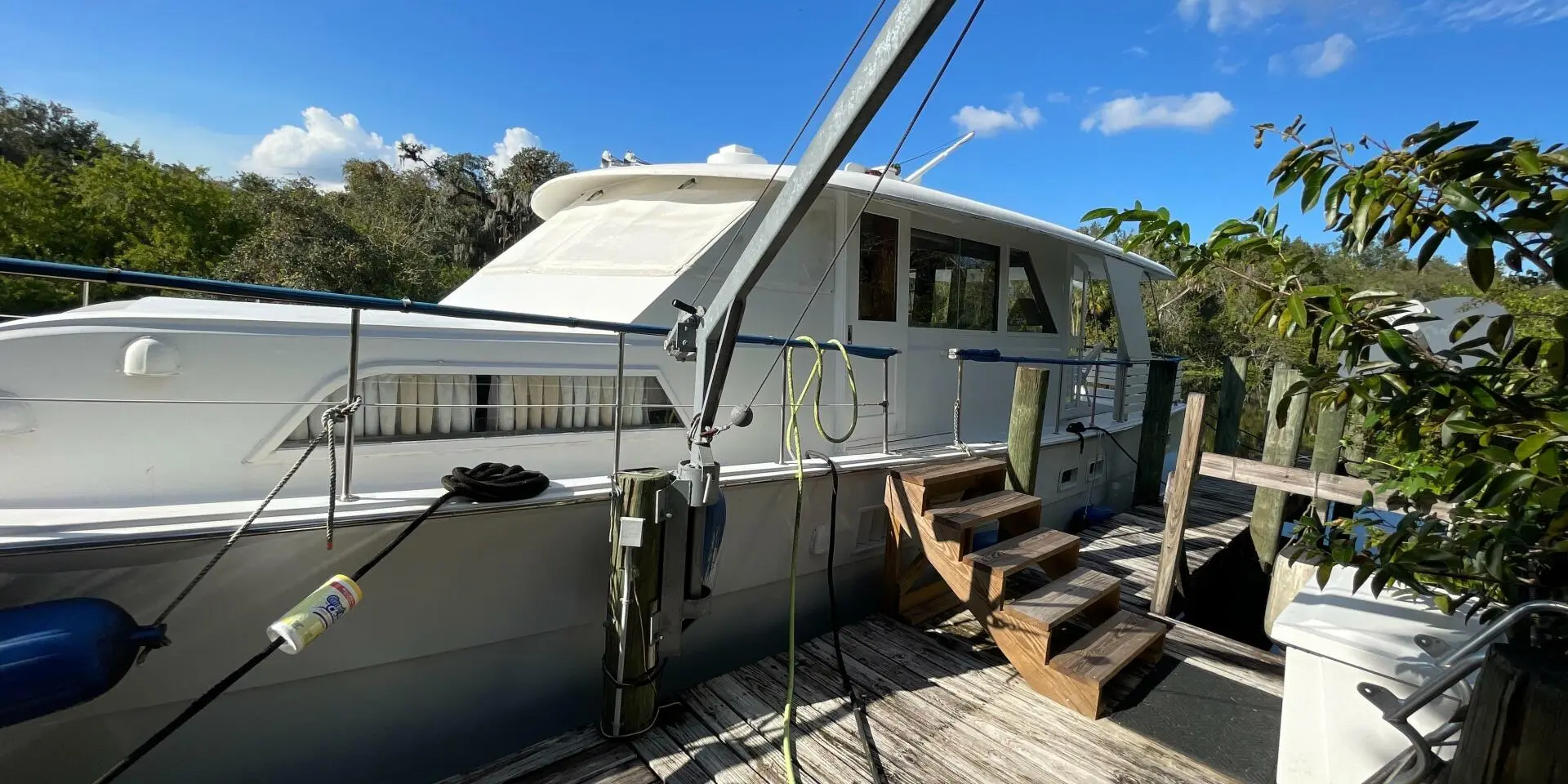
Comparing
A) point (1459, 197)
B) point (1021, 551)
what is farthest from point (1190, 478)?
point (1459, 197)

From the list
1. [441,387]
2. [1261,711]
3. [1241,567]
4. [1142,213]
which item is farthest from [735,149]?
[1241,567]

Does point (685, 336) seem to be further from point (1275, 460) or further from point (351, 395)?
point (1275, 460)

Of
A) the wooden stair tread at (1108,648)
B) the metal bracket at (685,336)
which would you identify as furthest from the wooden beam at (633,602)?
the wooden stair tread at (1108,648)

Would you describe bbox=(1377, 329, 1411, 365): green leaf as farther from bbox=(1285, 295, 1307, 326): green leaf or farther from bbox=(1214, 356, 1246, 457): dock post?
bbox=(1214, 356, 1246, 457): dock post

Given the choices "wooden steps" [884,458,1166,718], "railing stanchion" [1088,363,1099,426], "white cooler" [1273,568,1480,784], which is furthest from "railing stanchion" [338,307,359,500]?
"railing stanchion" [1088,363,1099,426]

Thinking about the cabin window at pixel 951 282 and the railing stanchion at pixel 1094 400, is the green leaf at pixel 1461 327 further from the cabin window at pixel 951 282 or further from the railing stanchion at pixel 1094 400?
the railing stanchion at pixel 1094 400

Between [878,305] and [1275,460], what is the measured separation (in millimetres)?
3365

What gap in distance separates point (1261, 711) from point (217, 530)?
4302mm

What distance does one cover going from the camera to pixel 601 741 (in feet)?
8.82

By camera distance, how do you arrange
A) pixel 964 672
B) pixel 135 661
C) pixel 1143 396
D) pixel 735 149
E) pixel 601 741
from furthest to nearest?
pixel 1143 396 < pixel 735 149 < pixel 964 672 < pixel 601 741 < pixel 135 661

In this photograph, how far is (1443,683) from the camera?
137cm

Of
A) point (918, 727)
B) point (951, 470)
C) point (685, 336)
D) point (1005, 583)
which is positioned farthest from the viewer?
point (951, 470)

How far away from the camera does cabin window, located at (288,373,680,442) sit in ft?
8.91

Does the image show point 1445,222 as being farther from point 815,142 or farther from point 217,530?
point 217,530
